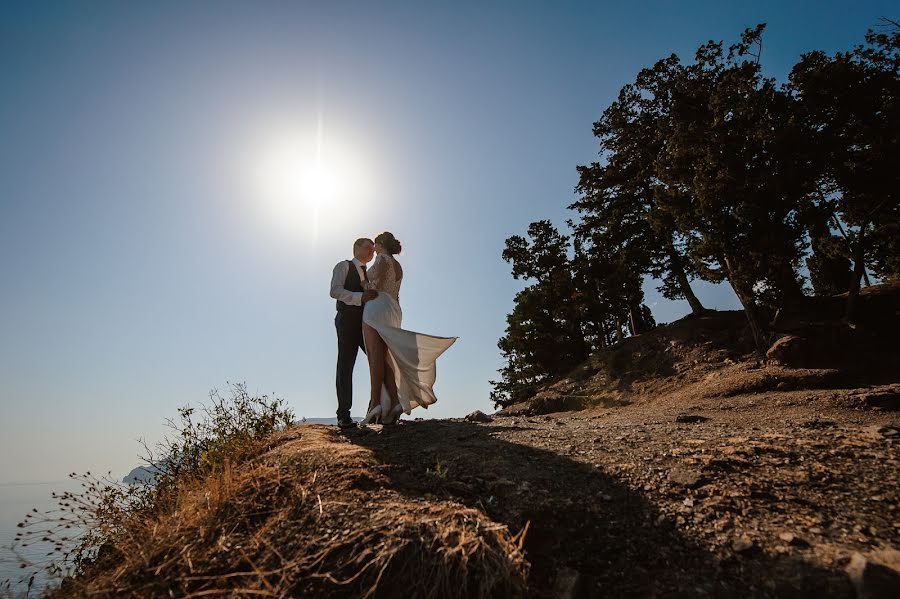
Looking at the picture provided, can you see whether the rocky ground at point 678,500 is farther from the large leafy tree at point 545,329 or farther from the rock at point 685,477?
the large leafy tree at point 545,329

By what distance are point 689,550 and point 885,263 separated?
858 inches

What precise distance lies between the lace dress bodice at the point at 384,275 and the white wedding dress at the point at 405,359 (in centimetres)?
11

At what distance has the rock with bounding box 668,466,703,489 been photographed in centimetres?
282

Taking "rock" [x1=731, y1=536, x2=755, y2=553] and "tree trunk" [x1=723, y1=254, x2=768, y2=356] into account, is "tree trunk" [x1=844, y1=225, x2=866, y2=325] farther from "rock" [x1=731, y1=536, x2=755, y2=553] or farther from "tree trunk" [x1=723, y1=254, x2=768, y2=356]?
"rock" [x1=731, y1=536, x2=755, y2=553]

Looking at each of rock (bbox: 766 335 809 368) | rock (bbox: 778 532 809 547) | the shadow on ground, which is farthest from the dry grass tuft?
rock (bbox: 766 335 809 368)

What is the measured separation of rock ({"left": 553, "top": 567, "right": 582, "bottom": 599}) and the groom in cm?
430

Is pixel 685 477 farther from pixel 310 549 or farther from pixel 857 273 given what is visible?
pixel 857 273

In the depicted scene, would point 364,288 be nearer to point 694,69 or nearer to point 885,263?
point 694,69

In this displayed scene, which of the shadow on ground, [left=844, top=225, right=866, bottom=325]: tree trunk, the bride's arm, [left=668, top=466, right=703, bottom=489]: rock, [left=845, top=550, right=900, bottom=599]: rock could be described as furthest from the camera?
[left=844, top=225, right=866, bottom=325]: tree trunk

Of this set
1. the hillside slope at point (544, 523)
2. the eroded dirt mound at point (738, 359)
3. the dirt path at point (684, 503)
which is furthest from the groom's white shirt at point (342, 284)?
the eroded dirt mound at point (738, 359)

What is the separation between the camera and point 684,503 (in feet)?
8.55

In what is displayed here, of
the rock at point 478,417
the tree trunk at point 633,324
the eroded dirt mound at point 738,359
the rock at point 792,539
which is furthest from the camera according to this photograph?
the tree trunk at point 633,324

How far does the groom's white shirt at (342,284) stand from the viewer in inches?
242

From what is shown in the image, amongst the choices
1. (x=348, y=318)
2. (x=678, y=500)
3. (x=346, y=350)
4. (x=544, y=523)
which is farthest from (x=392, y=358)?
(x=678, y=500)
